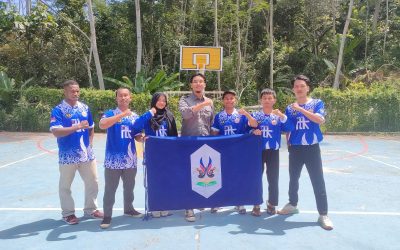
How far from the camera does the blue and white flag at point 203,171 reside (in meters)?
4.67

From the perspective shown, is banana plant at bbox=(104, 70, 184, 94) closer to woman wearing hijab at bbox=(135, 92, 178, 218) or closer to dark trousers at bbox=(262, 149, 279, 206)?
woman wearing hijab at bbox=(135, 92, 178, 218)

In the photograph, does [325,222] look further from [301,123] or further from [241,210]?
[301,123]

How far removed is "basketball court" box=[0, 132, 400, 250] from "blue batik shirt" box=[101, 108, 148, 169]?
2.37 feet

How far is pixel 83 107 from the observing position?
15.8 feet

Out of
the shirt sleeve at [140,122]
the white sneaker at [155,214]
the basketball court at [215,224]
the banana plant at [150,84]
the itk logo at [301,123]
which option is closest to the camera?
the basketball court at [215,224]

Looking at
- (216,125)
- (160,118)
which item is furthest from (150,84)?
(160,118)

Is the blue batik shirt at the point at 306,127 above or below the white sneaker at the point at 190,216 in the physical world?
above

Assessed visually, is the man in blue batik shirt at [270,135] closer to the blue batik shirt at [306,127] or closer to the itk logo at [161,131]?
the blue batik shirt at [306,127]

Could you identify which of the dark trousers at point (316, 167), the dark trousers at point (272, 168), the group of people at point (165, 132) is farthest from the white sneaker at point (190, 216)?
the dark trousers at point (316, 167)

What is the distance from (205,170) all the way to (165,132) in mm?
667

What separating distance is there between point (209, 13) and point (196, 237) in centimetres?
2047

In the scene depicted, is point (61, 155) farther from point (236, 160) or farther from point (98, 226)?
point (236, 160)

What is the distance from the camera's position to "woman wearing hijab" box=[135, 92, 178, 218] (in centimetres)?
454

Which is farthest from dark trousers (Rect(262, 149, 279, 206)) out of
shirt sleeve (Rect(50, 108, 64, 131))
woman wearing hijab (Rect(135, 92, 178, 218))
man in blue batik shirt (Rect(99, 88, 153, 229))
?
shirt sleeve (Rect(50, 108, 64, 131))
